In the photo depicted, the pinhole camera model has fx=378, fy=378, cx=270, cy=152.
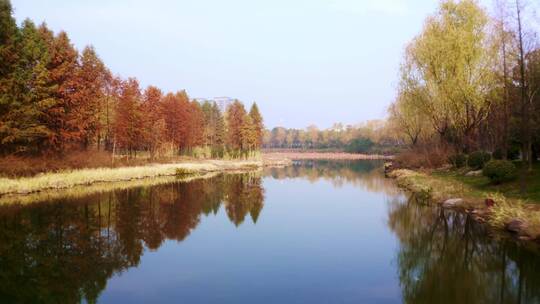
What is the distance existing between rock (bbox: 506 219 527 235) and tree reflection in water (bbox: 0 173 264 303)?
10.8 meters

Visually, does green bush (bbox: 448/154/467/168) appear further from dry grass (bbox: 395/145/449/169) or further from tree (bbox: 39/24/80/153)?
tree (bbox: 39/24/80/153)

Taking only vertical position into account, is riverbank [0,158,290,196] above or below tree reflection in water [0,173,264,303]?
above

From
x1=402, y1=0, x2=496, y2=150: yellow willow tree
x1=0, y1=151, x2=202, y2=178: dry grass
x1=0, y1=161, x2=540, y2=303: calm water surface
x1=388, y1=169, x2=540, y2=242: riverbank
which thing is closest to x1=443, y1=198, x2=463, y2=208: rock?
x1=388, y1=169, x2=540, y2=242: riverbank

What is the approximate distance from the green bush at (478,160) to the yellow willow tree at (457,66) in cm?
454

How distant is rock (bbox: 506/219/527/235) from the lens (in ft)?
43.9

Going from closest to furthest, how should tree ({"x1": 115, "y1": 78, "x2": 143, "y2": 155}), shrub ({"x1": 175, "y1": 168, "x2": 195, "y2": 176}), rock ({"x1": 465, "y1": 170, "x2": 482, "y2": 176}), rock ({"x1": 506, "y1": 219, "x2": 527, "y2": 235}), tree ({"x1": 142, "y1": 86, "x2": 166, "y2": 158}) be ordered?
rock ({"x1": 506, "y1": 219, "x2": 527, "y2": 235})
rock ({"x1": 465, "y1": 170, "x2": 482, "y2": 176})
tree ({"x1": 115, "y1": 78, "x2": 143, "y2": 155})
shrub ({"x1": 175, "y1": 168, "x2": 195, "y2": 176})
tree ({"x1": 142, "y1": 86, "x2": 166, "y2": 158})

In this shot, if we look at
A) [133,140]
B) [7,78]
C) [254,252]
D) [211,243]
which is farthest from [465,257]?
[133,140]

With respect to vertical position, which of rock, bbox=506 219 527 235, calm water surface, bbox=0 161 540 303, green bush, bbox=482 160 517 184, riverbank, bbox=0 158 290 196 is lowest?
calm water surface, bbox=0 161 540 303

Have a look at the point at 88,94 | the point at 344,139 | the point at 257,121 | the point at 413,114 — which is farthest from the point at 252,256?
the point at 344,139

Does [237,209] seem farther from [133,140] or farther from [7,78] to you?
[133,140]

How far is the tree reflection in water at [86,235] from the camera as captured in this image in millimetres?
9125

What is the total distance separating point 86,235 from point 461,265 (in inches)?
500

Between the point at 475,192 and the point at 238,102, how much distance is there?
60.2m

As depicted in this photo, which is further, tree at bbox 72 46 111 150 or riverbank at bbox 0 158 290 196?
tree at bbox 72 46 111 150
